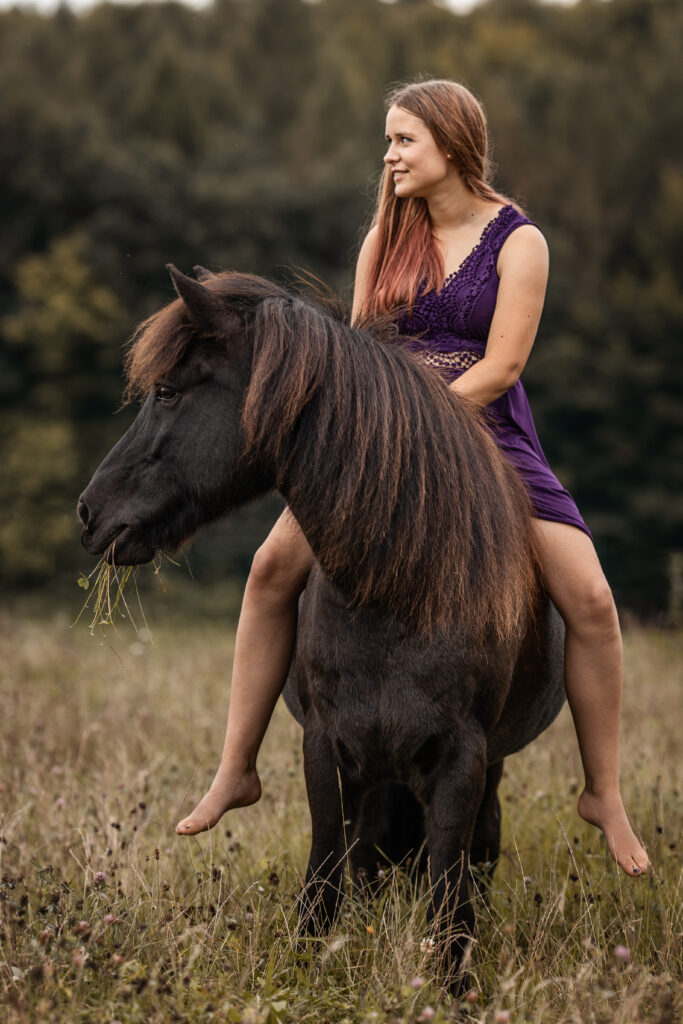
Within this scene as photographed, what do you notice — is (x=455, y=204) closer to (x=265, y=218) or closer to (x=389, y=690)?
(x=389, y=690)

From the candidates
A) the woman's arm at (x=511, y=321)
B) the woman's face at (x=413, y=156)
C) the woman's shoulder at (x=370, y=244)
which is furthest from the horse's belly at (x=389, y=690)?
the woman's face at (x=413, y=156)

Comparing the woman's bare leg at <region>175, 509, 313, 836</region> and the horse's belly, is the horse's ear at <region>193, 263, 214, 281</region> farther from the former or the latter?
the horse's belly

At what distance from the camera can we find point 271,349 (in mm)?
2631

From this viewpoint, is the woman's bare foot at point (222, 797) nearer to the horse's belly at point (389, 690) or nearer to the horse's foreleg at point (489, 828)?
the horse's belly at point (389, 690)

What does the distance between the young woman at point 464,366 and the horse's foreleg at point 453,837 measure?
0.68 metres

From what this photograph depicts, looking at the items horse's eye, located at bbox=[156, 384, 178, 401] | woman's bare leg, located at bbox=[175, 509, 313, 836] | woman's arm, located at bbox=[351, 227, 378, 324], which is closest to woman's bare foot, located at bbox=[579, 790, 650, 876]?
woman's bare leg, located at bbox=[175, 509, 313, 836]

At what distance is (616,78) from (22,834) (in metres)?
30.7

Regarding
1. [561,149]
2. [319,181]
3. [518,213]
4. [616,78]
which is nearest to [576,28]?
[616,78]

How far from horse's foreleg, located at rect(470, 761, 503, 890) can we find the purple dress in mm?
1217

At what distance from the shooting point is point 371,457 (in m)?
2.73

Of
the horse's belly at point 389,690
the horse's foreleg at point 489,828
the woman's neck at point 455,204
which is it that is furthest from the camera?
the horse's foreleg at point 489,828

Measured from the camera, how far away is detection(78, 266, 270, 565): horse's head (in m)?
2.69

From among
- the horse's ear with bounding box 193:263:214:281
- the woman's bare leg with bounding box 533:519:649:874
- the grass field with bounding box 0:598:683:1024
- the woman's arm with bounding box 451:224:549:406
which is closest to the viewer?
the grass field with bounding box 0:598:683:1024

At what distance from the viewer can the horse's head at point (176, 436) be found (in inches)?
106
